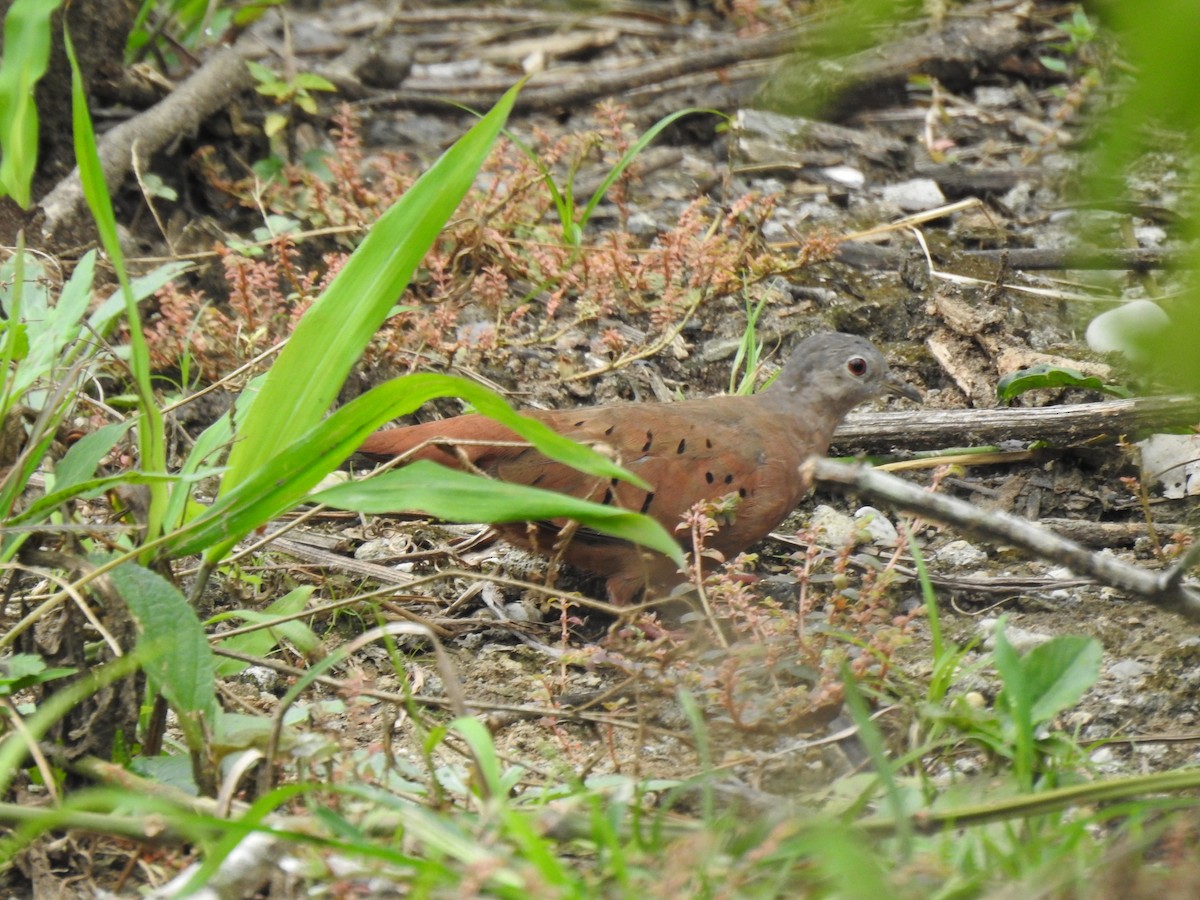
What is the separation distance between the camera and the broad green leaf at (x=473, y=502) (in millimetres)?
2504

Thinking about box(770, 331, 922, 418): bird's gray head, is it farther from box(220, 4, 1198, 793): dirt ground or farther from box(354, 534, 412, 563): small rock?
box(354, 534, 412, 563): small rock

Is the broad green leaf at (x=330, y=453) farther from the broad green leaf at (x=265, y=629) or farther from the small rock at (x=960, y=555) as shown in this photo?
the small rock at (x=960, y=555)

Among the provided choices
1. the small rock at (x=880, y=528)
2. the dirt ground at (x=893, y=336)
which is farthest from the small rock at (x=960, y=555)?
the small rock at (x=880, y=528)

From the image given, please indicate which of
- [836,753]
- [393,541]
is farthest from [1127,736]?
[393,541]

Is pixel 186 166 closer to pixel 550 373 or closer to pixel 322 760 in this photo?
pixel 550 373

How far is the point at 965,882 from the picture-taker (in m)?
2.03

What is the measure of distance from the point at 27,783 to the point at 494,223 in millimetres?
3090

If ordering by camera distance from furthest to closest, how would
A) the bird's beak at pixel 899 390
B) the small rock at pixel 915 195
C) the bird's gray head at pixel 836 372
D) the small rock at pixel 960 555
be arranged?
the small rock at pixel 915 195
the bird's beak at pixel 899 390
the bird's gray head at pixel 836 372
the small rock at pixel 960 555

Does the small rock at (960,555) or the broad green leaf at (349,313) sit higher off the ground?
the broad green leaf at (349,313)

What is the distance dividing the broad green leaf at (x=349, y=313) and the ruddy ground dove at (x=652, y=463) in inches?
28.1

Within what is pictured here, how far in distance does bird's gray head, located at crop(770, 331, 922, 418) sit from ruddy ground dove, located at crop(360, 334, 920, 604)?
0.69ft

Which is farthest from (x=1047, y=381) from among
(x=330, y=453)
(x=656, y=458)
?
(x=330, y=453)

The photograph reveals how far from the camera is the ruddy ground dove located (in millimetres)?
3594

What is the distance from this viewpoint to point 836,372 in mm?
4305
